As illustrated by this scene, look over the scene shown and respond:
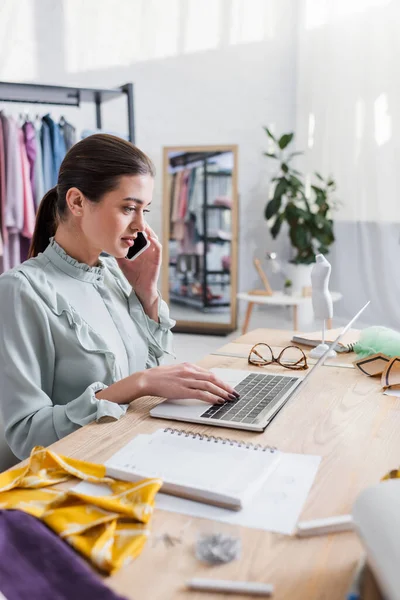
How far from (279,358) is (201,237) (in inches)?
142

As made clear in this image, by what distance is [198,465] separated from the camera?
87cm

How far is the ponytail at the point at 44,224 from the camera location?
60.1 inches

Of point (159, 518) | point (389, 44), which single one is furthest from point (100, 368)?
point (389, 44)

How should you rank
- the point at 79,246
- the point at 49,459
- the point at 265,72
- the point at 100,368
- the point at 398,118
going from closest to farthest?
1. the point at 49,459
2. the point at 100,368
3. the point at 79,246
4. the point at 398,118
5. the point at 265,72

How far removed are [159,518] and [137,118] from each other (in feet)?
16.5

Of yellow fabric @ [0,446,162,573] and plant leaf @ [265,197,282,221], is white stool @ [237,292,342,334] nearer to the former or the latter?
plant leaf @ [265,197,282,221]

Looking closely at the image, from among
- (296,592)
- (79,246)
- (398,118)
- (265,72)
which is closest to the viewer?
(296,592)

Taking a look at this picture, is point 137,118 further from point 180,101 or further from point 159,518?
point 159,518

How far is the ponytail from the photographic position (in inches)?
60.1

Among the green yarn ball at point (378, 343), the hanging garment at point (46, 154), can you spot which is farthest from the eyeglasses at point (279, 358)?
Result: the hanging garment at point (46, 154)

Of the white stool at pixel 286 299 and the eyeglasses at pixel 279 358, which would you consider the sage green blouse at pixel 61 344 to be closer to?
the eyeglasses at pixel 279 358

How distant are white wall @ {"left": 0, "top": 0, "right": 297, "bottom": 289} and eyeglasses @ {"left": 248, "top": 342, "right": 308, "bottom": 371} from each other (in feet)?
12.5

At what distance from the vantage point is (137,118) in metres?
5.40

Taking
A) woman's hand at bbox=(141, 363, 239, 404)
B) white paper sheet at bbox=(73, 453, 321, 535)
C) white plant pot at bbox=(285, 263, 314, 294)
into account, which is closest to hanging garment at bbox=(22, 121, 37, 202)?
white plant pot at bbox=(285, 263, 314, 294)
